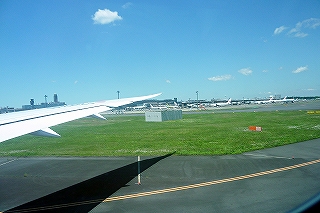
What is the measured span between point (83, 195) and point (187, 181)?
18.1ft

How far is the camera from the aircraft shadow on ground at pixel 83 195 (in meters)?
10.1

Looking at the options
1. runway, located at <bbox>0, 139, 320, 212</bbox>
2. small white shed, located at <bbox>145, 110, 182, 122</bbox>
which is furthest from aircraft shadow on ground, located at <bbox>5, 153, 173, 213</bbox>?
small white shed, located at <bbox>145, 110, 182, 122</bbox>

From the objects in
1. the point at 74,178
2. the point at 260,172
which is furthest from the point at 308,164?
the point at 74,178

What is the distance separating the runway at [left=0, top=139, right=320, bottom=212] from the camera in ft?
32.3

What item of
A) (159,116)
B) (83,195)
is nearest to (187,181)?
(83,195)

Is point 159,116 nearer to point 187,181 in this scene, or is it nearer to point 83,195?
point 187,181

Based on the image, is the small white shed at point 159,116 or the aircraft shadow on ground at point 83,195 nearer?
the aircraft shadow on ground at point 83,195

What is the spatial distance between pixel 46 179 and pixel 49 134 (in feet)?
24.2

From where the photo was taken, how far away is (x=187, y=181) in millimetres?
12648

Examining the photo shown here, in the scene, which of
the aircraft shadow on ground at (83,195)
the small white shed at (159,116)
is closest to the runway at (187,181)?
the aircraft shadow on ground at (83,195)

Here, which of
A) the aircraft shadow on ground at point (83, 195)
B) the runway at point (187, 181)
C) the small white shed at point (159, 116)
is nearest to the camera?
the runway at point (187, 181)

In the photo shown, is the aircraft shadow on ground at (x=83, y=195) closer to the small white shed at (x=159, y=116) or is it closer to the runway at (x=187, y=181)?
the runway at (x=187, y=181)

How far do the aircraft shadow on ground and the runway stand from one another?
0.11 m

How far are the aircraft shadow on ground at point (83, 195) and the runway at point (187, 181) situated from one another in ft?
0.37
